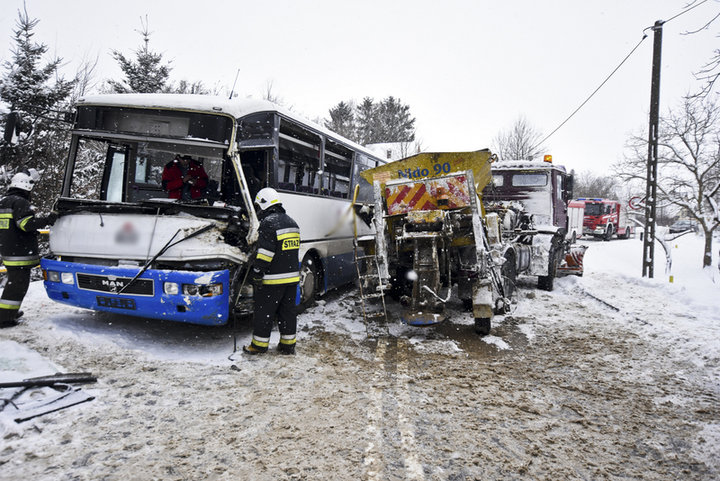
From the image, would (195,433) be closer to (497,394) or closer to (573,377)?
(497,394)

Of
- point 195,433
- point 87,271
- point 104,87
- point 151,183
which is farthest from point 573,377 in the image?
point 104,87

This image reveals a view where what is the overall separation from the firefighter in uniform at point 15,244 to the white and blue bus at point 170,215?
1.83 feet

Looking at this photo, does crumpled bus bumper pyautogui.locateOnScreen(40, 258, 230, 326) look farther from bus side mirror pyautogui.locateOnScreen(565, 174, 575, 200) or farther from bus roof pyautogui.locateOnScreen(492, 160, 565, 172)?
bus side mirror pyautogui.locateOnScreen(565, 174, 575, 200)

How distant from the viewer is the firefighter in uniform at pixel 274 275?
15.6 ft

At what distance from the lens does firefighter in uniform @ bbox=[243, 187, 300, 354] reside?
187 inches

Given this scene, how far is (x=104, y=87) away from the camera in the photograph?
1841cm

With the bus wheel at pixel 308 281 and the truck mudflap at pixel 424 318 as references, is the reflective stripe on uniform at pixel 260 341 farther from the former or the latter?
the truck mudflap at pixel 424 318

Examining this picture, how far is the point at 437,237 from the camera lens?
6039 millimetres

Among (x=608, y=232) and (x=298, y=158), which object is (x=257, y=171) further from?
(x=608, y=232)

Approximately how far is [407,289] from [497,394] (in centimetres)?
317

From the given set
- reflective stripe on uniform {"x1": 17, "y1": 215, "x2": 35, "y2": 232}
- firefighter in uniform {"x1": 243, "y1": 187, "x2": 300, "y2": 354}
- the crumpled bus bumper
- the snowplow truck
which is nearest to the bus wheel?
the snowplow truck

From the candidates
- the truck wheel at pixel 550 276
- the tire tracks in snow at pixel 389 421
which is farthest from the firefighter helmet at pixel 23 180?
the truck wheel at pixel 550 276

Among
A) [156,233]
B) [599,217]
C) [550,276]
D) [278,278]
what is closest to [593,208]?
[599,217]

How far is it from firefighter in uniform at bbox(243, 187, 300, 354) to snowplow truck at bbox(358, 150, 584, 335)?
1511 mm
